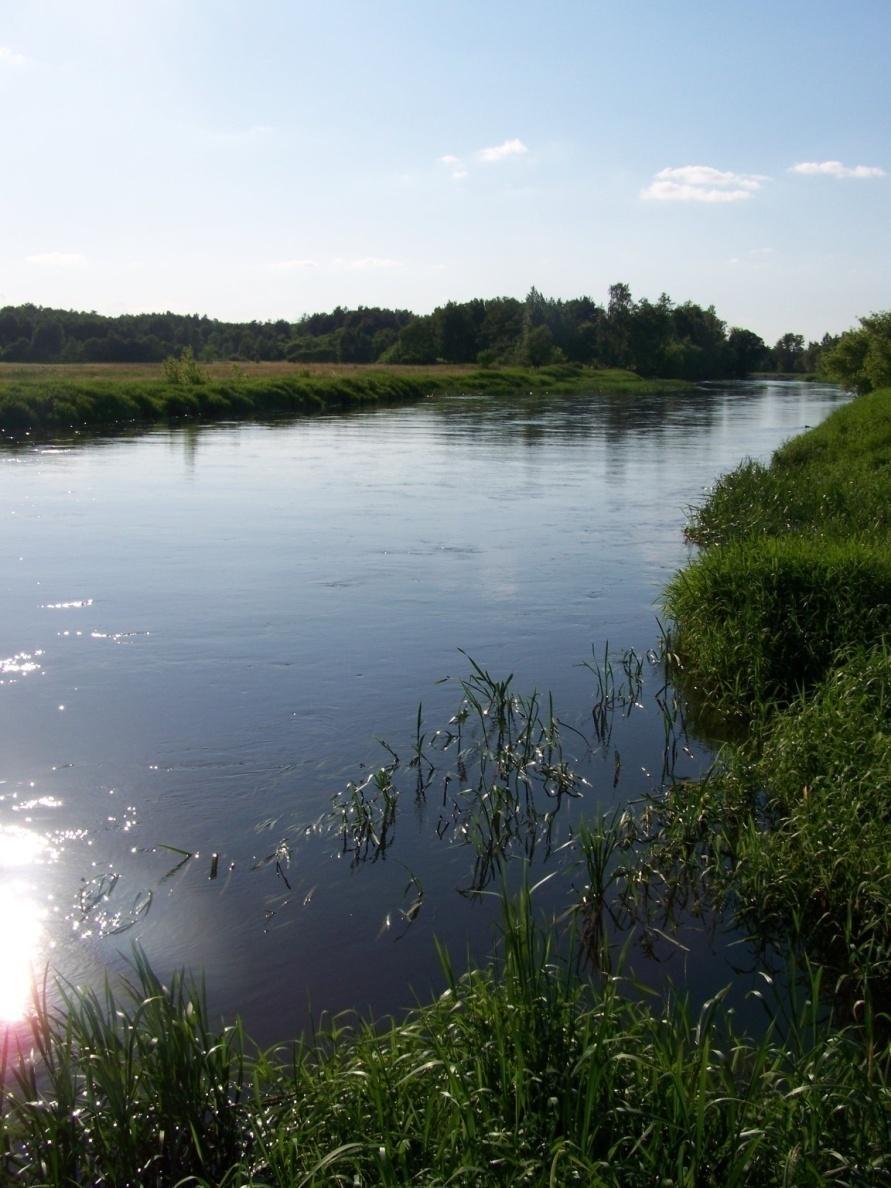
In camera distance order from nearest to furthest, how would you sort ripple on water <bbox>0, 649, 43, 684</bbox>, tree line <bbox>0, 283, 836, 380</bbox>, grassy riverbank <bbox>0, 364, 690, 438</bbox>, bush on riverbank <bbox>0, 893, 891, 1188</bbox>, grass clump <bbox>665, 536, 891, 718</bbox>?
bush on riverbank <bbox>0, 893, 891, 1188</bbox>
grass clump <bbox>665, 536, 891, 718</bbox>
ripple on water <bbox>0, 649, 43, 684</bbox>
grassy riverbank <bbox>0, 364, 690, 438</bbox>
tree line <bbox>0, 283, 836, 380</bbox>

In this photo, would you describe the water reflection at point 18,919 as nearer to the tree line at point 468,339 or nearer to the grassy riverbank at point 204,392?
the grassy riverbank at point 204,392

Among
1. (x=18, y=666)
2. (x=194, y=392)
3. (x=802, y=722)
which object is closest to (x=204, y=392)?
(x=194, y=392)

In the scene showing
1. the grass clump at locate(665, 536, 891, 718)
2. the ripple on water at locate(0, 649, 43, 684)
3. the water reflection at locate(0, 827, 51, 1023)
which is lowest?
the water reflection at locate(0, 827, 51, 1023)

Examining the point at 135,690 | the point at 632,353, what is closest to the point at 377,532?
the point at 135,690

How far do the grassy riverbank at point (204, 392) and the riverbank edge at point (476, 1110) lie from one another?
33991 millimetres

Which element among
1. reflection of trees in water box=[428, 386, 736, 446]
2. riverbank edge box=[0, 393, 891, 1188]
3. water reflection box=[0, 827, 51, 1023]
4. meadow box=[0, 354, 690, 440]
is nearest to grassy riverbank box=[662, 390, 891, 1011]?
riverbank edge box=[0, 393, 891, 1188]

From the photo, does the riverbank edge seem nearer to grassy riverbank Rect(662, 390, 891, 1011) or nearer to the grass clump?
grassy riverbank Rect(662, 390, 891, 1011)

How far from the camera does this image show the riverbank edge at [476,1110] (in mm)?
3549

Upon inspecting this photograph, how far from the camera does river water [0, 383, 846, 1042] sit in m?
6.05

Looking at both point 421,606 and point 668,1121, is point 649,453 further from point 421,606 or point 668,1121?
point 668,1121

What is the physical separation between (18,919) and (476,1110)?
3421 mm

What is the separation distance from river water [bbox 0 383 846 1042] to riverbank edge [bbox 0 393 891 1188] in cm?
120

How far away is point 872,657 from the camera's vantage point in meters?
8.30

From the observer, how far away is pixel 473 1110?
364 centimetres
